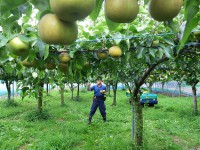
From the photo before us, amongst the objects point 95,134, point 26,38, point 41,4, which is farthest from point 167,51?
point 95,134

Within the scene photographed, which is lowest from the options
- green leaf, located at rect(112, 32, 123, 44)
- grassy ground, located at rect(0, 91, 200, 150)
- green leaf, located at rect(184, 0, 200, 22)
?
grassy ground, located at rect(0, 91, 200, 150)

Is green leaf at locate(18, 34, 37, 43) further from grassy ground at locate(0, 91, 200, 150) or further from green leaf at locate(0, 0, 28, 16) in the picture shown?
grassy ground at locate(0, 91, 200, 150)

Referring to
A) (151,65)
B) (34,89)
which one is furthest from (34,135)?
(151,65)

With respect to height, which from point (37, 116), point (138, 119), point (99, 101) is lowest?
point (37, 116)

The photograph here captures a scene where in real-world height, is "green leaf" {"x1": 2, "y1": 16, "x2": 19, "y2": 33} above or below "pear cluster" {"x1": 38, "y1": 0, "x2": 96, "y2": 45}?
above

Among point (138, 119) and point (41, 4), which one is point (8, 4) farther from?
point (138, 119)

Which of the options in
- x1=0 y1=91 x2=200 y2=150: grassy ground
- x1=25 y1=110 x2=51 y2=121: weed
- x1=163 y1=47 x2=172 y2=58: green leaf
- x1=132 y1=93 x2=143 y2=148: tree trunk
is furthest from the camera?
x1=25 y1=110 x2=51 y2=121: weed

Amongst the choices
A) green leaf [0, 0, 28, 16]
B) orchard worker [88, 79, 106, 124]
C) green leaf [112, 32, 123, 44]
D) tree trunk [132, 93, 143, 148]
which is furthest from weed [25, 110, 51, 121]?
green leaf [0, 0, 28, 16]

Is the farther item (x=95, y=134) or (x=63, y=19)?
(x=95, y=134)

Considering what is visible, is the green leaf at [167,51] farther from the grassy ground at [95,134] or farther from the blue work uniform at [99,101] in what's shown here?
the blue work uniform at [99,101]

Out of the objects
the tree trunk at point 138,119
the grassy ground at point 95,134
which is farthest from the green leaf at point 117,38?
the grassy ground at point 95,134

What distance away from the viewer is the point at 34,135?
244 inches

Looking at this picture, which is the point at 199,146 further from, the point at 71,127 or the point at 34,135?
the point at 34,135

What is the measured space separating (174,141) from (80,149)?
216 centimetres
